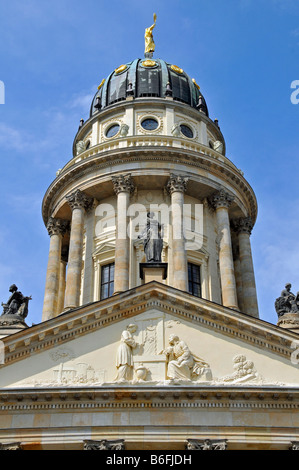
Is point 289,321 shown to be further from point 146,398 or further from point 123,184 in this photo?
point 123,184

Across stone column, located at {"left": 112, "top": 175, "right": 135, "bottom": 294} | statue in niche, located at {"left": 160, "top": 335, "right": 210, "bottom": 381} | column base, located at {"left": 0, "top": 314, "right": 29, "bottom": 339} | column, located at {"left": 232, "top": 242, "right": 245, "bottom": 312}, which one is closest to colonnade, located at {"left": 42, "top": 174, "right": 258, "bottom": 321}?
stone column, located at {"left": 112, "top": 175, "right": 135, "bottom": 294}

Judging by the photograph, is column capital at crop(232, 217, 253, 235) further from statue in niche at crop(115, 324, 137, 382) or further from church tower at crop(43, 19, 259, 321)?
statue in niche at crop(115, 324, 137, 382)

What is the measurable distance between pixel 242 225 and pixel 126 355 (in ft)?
61.7

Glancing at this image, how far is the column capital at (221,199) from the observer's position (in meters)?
35.1

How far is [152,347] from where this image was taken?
20750mm

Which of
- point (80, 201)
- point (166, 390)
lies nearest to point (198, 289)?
point (80, 201)

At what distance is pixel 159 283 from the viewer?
21828 mm

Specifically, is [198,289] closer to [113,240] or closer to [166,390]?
[113,240]

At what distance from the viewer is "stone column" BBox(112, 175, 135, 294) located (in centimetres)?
3067

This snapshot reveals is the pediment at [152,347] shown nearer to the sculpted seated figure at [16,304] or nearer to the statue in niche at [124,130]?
the sculpted seated figure at [16,304]

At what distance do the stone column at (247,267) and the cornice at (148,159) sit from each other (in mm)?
2132

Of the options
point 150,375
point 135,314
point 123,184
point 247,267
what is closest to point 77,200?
point 123,184

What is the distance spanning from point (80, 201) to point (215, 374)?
17.3 meters
